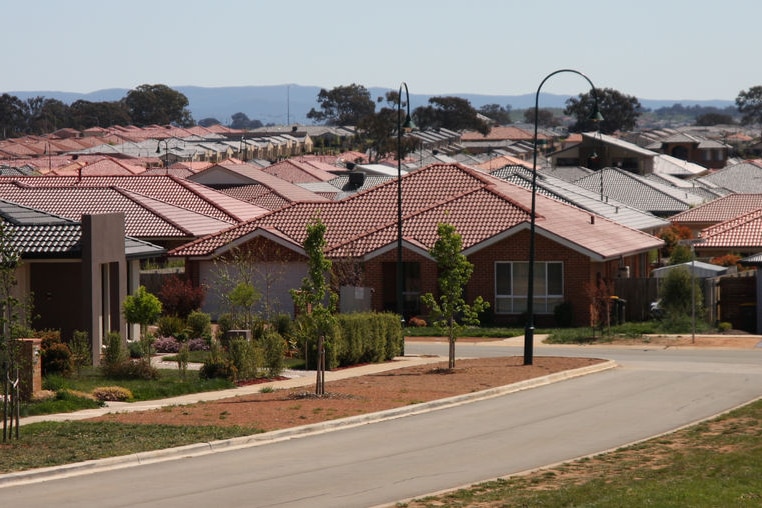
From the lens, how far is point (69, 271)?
32438 mm

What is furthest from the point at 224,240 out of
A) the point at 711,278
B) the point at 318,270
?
the point at 318,270

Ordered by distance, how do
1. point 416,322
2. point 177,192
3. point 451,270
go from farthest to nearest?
point 177,192 < point 416,322 < point 451,270

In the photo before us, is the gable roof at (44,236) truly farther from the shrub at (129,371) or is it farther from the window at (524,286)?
the window at (524,286)

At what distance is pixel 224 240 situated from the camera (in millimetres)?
50156

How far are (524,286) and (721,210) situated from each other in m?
34.0

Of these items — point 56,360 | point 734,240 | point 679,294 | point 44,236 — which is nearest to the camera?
point 56,360

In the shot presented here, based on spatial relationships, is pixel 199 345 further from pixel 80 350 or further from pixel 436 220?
pixel 436 220

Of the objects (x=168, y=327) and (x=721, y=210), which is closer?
(x=168, y=327)

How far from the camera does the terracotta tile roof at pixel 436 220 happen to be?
159ft

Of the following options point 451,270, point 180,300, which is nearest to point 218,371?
point 451,270

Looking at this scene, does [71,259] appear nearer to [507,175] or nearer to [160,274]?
[160,274]

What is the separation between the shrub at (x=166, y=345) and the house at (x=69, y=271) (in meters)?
3.27

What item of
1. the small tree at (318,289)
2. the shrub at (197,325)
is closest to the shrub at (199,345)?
the shrub at (197,325)

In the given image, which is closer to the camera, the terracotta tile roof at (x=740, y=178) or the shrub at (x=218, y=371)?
the shrub at (x=218, y=371)
